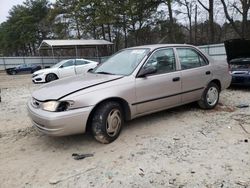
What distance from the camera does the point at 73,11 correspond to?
38312 millimetres

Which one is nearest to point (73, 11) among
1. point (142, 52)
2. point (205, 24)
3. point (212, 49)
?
point (205, 24)

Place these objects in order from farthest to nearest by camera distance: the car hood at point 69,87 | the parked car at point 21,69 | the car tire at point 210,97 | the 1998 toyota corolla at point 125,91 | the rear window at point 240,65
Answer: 1. the parked car at point 21,69
2. the rear window at point 240,65
3. the car tire at point 210,97
4. the car hood at point 69,87
5. the 1998 toyota corolla at point 125,91

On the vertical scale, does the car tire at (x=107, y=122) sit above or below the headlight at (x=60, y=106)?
below

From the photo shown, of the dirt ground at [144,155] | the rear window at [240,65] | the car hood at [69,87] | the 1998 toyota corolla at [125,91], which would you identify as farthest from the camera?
the rear window at [240,65]

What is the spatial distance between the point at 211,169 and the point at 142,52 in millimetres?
A: 2573

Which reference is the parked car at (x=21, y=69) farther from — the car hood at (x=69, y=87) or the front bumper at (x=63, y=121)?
the front bumper at (x=63, y=121)

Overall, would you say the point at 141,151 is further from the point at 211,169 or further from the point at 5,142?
the point at 5,142

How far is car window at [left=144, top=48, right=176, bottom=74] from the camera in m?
5.33

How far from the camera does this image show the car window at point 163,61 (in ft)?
17.5

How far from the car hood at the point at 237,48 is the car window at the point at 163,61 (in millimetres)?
5153

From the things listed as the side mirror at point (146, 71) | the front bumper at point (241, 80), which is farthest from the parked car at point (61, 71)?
the side mirror at point (146, 71)

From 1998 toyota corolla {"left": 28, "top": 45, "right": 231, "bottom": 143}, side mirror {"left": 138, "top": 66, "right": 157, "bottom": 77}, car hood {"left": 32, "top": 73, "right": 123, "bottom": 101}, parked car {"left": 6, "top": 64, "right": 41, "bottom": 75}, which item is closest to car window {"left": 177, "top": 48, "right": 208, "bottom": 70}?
1998 toyota corolla {"left": 28, "top": 45, "right": 231, "bottom": 143}

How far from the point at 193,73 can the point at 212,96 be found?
3.00 feet

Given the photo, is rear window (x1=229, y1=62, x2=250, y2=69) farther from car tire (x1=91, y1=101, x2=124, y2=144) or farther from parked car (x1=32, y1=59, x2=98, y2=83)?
parked car (x1=32, y1=59, x2=98, y2=83)
